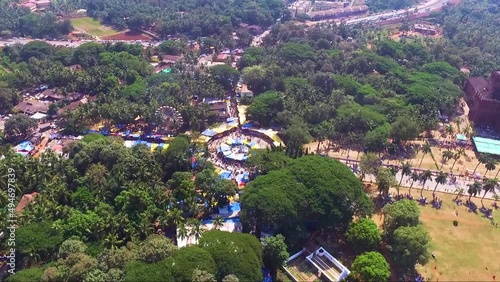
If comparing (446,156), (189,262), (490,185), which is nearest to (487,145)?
(446,156)

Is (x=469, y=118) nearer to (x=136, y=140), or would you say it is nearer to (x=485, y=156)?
(x=485, y=156)

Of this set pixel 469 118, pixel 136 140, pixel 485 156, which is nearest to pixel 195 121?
pixel 136 140

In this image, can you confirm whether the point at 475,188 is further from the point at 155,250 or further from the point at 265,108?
the point at 155,250

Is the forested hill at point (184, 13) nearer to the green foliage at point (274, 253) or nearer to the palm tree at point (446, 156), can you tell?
the palm tree at point (446, 156)

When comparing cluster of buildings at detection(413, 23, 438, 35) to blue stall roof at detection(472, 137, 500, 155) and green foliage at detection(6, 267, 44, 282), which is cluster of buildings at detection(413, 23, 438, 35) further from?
green foliage at detection(6, 267, 44, 282)

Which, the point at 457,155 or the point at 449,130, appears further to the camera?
the point at 449,130

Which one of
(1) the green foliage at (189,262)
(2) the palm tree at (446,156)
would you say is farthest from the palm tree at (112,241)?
(2) the palm tree at (446,156)
